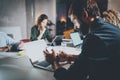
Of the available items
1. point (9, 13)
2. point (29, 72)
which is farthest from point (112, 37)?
point (9, 13)

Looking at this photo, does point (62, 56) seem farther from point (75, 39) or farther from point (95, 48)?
point (75, 39)

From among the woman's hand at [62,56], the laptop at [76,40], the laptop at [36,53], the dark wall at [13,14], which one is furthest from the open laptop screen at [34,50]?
the dark wall at [13,14]

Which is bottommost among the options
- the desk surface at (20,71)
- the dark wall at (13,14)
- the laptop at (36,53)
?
the desk surface at (20,71)

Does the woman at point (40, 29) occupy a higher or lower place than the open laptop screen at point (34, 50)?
higher

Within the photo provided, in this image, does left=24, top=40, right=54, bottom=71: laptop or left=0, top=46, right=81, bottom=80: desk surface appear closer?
left=0, top=46, right=81, bottom=80: desk surface

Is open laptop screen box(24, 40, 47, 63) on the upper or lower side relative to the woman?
lower

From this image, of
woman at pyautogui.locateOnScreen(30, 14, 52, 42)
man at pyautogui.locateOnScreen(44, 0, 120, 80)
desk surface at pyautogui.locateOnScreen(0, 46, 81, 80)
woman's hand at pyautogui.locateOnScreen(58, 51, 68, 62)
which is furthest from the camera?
woman at pyautogui.locateOnScreen(30, 14, 52, 42)

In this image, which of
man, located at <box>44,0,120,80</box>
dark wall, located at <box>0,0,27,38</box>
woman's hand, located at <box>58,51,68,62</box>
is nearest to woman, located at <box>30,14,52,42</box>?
dark wall, located at <box>0,0,27,38</box>

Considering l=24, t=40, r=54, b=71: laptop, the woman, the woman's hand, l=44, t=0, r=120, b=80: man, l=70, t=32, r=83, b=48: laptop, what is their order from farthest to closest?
the woman, l=70, t=32, r=83, b=48: laptop, l=24, t=40, r=54, b=71: laptop, the woman's hand, l=44, t=0, r=120, b=80: man

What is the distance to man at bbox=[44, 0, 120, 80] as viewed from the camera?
1.19 meters

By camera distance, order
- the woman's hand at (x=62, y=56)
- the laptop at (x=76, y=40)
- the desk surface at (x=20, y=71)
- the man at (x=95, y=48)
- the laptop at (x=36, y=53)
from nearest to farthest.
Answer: the man at (x=95, y=48), the desk surface at (x=20, y=71), the woman's hand at (x=62, y=56), the laptop at (x=36, y=53), the laptop at (x=76, y=40)

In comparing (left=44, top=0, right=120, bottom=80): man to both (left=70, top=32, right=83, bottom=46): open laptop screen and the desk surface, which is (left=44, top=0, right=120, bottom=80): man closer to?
the desk surface

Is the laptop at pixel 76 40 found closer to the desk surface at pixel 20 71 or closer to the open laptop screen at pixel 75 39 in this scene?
the open laptop screen at pixel 75 39

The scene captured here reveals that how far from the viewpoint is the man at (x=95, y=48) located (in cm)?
119
